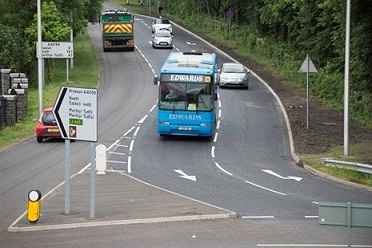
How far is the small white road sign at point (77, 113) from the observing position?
1864cm

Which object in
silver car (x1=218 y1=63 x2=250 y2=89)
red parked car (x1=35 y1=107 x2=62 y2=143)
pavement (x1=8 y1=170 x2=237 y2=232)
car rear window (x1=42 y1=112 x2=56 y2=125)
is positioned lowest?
pavement (x1=8 y1=170 x2=237 y2=232)

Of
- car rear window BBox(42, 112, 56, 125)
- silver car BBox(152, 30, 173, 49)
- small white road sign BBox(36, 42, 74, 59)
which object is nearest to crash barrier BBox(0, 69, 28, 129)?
small white road sign BBox(36, 42, 74, 59)

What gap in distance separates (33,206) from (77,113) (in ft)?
7.40

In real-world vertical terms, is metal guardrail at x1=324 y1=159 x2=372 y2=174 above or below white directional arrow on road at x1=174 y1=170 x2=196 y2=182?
above

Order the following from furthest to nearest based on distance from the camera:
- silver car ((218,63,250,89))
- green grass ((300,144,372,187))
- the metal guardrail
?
silver car ((218,63,250,89)) → green grass ((300,144,372,187)) → the metal guardrail

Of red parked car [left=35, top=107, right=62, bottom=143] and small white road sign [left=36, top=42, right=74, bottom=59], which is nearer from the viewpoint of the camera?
red parked car [left=35, top=107, right=62, bottom=143]

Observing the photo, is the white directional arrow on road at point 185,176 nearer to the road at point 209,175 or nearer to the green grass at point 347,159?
the road at point 209,175

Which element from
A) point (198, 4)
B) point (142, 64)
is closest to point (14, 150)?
point (142, 64)

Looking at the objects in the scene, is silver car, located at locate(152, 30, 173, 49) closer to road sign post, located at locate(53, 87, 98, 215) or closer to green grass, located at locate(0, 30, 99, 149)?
green grass, located at locate(0, 30, 99, 149)

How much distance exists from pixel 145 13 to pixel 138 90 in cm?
6451

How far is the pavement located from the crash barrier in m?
15.3

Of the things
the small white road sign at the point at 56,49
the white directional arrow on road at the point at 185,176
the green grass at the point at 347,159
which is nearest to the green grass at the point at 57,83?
the small white road sign at the point at 56,49

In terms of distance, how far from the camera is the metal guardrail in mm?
25450

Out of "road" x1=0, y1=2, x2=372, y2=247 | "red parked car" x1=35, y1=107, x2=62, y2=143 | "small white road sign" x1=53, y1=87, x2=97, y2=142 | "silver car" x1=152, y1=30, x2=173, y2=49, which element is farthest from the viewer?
"silver car" x1=152, y1=30, x2=173, y2=49
